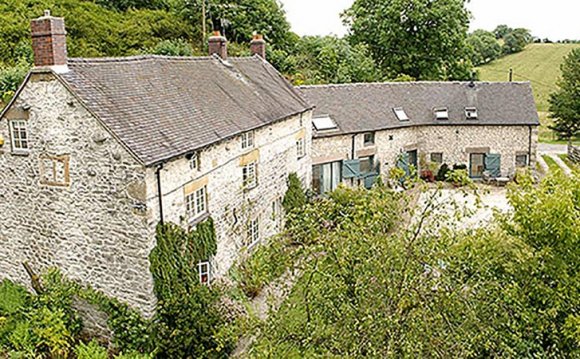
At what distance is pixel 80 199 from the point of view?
1438 centimetres

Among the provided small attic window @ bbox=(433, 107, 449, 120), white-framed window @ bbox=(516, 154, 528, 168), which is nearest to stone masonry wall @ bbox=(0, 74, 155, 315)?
small attic window @ bbox=(433, 107, 449, 120)

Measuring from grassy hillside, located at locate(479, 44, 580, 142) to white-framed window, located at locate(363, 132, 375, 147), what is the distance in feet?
100

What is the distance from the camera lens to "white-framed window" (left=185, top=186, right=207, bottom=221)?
15304mm

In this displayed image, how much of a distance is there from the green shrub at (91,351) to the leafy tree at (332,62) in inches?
1132

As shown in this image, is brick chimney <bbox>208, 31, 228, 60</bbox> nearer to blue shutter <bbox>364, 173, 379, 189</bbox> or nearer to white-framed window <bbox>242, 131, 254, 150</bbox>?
white-framed window <bbox>242, 131, 254, 150</bbox>

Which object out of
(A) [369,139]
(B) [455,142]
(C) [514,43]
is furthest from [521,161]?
(C) [514,43]

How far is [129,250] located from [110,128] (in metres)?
3.10

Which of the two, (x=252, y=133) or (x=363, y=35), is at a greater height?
(x=363, y=35)

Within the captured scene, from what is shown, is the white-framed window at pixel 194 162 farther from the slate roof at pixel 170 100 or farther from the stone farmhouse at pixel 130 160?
the slate roof at pixel 170 100

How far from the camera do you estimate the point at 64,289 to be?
15.1 m

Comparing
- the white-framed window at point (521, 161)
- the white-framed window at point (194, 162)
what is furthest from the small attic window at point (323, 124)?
the white-framed window at point (194, 162)

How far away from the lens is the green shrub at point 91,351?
45.1 ft

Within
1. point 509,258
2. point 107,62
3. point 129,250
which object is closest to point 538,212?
point 509,258

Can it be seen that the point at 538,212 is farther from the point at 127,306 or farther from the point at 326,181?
the point at 326,181
